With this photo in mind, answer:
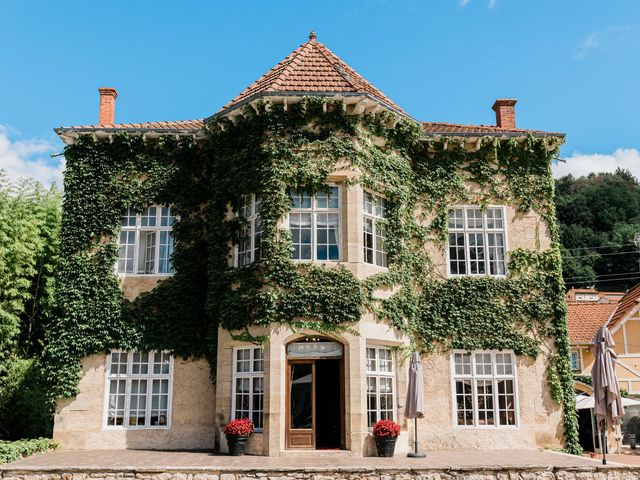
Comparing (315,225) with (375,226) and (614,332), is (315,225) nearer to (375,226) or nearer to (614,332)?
(375,226)

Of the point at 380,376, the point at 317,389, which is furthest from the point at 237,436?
the point at 380,376

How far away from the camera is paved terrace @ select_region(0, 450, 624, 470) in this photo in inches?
470

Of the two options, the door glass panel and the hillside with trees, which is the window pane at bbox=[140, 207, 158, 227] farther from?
the hillside with trees

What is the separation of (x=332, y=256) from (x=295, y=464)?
5.19m

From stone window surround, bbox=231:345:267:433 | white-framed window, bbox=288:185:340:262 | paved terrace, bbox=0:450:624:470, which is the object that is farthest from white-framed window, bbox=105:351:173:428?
white-framed window, bbox=288:185:340:262

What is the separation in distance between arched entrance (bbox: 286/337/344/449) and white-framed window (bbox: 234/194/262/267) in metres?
2.67

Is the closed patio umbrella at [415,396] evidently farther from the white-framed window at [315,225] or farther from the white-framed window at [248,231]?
the white-framed window at [248,231]

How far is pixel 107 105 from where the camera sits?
64.0 ft

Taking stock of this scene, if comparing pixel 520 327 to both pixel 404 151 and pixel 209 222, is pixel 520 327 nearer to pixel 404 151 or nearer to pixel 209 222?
pixel 404 151

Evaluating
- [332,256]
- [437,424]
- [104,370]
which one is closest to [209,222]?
[332,256]

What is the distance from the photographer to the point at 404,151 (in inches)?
687

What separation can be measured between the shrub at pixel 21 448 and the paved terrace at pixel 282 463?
0.76 ft

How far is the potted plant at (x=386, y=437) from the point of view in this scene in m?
14.3

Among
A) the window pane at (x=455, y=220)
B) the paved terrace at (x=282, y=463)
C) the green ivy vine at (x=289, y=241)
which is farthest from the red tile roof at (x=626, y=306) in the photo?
the paved terrace at (x=282, y=463)
